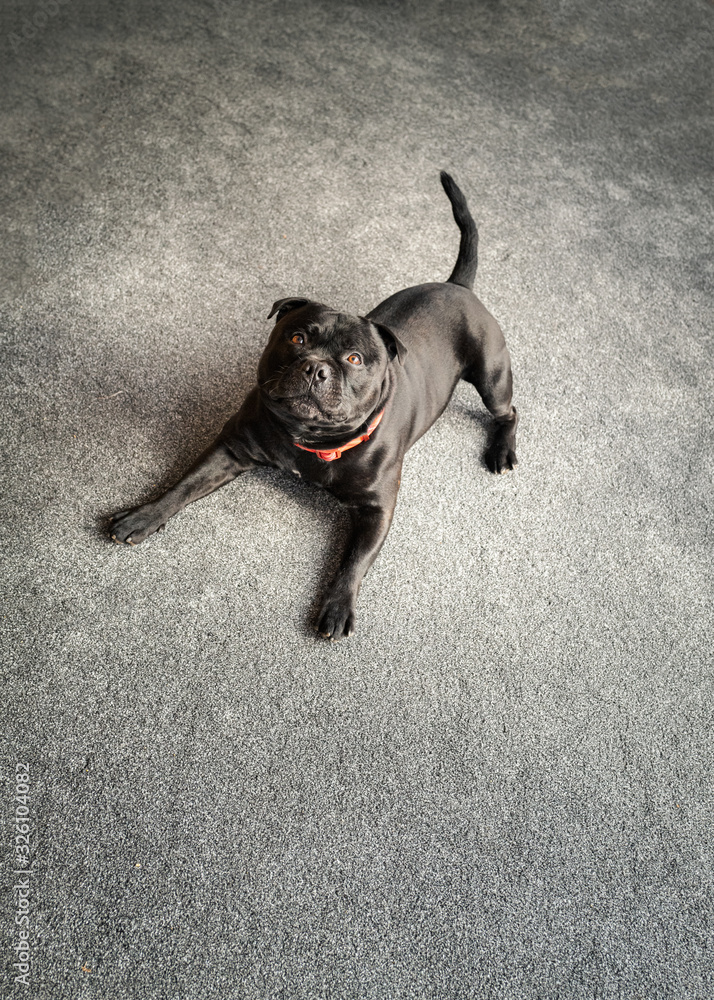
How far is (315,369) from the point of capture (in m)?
1.66

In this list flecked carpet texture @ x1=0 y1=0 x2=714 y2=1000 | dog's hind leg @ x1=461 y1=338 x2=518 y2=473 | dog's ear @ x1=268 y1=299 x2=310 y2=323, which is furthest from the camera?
dog's hind leg @ x1=461 y1=338 x2=518 y2=473

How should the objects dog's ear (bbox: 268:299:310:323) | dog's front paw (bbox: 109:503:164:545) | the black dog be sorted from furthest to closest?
dog's front paw (bbox: 109:503:164:545)
dog's ear (bbox: 268:299:310:323)
the black dog

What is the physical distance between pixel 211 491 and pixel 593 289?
1766mm

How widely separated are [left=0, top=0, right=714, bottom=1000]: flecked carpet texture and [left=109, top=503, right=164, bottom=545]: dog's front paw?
4 centimetres

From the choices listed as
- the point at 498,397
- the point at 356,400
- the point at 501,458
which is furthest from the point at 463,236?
the point at 356,400

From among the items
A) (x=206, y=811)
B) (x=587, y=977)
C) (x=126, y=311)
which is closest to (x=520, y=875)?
(x=587, y=977)

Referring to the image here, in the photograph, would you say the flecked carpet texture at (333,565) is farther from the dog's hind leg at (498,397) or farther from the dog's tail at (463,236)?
the dog's tail at (463,236)

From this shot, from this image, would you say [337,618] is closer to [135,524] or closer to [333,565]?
[333,565]

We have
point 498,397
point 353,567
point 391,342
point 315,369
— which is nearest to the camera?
point 315,369

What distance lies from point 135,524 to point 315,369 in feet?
2.29

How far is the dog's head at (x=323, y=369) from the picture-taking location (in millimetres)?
1678

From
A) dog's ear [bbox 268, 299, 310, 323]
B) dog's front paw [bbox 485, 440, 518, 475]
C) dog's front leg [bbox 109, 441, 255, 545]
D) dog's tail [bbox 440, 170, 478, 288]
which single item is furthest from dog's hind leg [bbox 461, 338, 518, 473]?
dog's front leg [bbox 109, 441, 255, 545]

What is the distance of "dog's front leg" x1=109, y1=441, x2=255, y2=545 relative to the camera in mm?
1983

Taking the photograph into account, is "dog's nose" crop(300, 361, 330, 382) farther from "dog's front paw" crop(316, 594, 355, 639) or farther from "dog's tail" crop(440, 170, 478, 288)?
"dog's tail" crop(440, 170, 478, 288)
